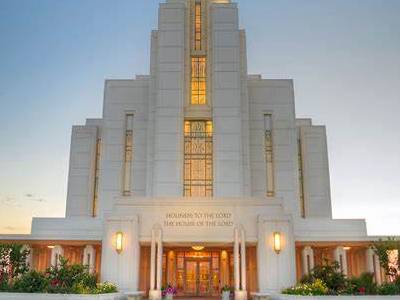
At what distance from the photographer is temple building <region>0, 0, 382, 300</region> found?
25.1 m

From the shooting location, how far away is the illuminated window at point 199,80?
36.1 meters

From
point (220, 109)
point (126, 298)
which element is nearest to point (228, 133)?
point (220, 109)

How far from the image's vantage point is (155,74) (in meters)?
37.8

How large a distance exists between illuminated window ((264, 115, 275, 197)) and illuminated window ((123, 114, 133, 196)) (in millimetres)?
9695

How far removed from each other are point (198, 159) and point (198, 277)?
8.54 meters

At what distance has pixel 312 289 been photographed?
2116 cm

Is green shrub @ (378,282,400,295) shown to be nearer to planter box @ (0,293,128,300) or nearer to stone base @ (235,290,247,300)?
stone base @ (235,290,247,300)

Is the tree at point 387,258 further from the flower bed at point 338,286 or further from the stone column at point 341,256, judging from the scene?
the stone column at point 341,256

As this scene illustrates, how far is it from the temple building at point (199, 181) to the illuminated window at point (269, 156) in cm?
8

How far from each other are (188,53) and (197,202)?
47.7ft

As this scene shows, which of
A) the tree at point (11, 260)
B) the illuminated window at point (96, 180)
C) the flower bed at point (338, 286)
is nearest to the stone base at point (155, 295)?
the flower bed at point (338, 286)

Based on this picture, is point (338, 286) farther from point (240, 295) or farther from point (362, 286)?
point (240, 295)

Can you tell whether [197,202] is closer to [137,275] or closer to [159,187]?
[137,275]

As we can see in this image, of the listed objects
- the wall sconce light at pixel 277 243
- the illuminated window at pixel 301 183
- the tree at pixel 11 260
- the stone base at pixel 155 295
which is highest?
the illuminated window at pixel 301 183
